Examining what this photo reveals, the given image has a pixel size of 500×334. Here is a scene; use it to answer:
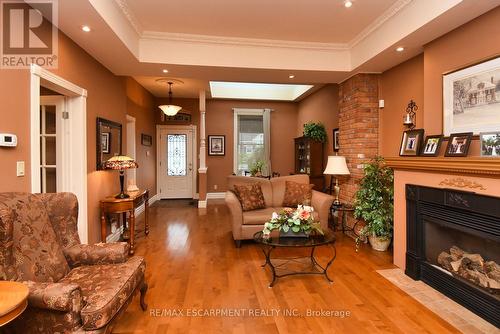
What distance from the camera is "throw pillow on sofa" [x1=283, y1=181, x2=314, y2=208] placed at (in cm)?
450

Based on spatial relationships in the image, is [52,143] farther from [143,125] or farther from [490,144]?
[490,144]

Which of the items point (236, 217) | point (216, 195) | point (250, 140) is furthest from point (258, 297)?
point (250, 140)

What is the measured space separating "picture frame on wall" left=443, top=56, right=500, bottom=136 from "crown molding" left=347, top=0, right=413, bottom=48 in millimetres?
897

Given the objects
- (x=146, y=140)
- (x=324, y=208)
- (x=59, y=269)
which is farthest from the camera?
(x=146, y=140)

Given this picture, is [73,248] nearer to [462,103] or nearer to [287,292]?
[287,292]

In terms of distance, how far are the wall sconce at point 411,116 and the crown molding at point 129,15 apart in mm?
3661

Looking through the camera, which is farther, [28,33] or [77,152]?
[77,152]

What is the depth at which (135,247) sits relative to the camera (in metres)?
4.04

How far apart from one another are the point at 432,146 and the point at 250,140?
5.64 metres

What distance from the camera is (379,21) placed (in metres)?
3.43

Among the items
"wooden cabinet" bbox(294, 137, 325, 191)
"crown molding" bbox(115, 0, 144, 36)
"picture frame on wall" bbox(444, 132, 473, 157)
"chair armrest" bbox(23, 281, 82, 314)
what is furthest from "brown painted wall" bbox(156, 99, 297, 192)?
"chair armrest" bbox(23, 281, 82, 314)

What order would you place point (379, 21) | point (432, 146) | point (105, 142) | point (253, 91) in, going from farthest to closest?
point (253, 91) → point (105, 142) → point (379, 21) → point (432, 146)

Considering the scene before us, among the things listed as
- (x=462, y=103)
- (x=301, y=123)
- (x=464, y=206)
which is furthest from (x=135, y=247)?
(x=301, y=123)

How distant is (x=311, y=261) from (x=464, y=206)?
1.72 m
